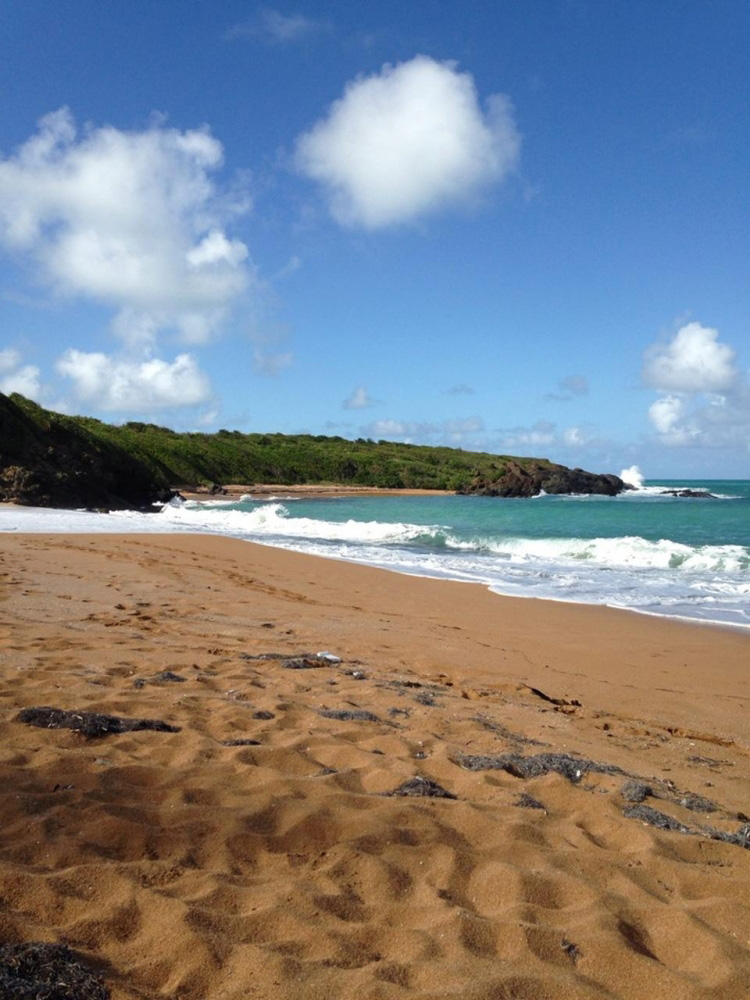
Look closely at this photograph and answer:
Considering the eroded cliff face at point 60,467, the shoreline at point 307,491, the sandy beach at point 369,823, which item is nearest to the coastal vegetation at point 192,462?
the eroded cliff face at point 60,467

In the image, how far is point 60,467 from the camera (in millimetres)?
34438

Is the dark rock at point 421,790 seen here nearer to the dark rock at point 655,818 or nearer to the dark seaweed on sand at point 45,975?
the dark rock at point 655,818

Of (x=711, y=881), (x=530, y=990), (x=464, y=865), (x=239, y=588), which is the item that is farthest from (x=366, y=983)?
(x=239, y=588)

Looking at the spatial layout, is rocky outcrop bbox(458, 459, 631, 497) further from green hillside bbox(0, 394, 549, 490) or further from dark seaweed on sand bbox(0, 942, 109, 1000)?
dark seaweed on sand bbox(0, 942, 109, 1000)

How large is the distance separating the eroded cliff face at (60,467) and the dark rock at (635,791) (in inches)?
1250

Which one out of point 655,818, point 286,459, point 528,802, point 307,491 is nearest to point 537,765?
point 528,802

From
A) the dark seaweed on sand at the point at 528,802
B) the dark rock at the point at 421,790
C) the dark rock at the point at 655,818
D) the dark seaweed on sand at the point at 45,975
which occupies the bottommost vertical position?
the dark rock at the point at 655,818

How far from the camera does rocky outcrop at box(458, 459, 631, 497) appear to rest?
7706cm

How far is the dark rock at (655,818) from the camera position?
361cm

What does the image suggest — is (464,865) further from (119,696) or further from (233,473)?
(233,473)

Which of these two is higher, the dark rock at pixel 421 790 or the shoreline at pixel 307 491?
the shoreline at pixel 307 491

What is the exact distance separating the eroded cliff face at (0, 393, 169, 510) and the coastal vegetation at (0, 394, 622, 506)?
0.17ft

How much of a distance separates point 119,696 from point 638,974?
12.3 feet

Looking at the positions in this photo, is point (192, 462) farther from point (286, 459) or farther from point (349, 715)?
point (349, 715)
